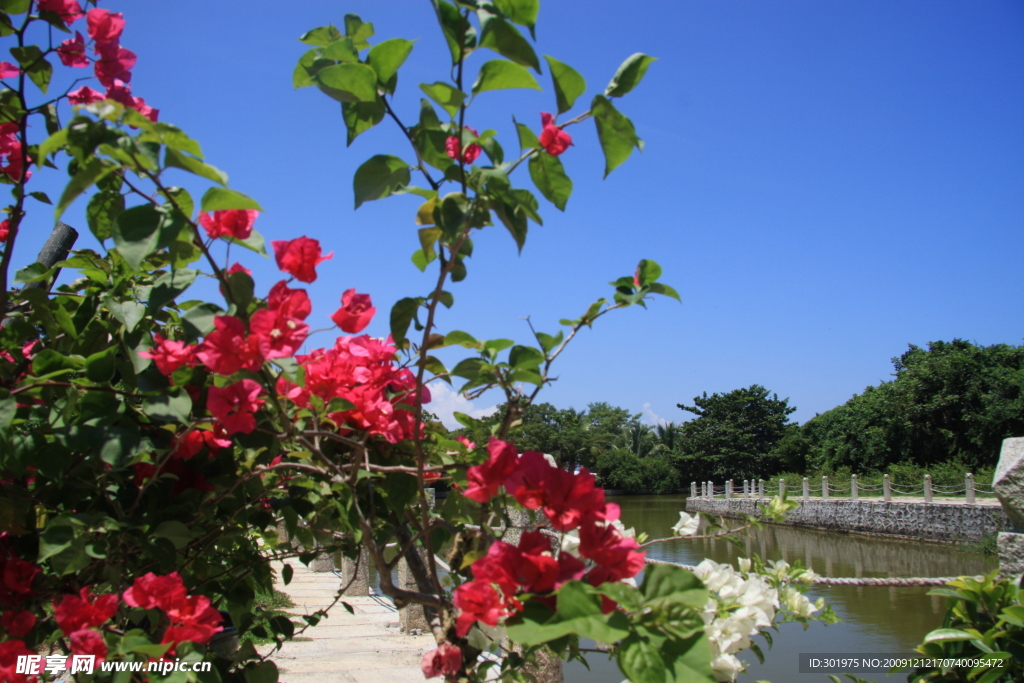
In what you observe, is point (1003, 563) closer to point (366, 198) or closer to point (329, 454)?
point (329, 454)

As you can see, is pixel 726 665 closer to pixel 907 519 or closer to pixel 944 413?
pixel 907 519

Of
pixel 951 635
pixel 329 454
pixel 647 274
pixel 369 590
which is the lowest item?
pixel 369 590

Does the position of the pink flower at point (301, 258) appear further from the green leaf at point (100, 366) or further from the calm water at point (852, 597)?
the calm water at point (852, 597)

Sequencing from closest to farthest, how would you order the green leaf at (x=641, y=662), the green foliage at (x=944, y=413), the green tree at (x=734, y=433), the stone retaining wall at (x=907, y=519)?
the green leaf at (x=641, y=662) < the stone retaining wall at (x=907, y=519) < the green foliage at (x=944, y=413) < the green tree at (x=734, y=433)

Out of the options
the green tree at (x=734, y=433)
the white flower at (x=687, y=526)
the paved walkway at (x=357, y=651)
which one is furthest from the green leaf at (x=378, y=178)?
the green tree at (x=734, y=433)

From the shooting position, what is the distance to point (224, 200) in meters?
0.64

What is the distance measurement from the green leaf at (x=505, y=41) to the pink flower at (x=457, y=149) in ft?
0.25

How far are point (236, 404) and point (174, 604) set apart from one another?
0.24 m

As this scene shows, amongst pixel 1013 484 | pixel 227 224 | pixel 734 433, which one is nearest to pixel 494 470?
pixel 227 224

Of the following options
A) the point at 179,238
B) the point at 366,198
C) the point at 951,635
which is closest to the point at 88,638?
the point at 179,238

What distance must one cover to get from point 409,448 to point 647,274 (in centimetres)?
38

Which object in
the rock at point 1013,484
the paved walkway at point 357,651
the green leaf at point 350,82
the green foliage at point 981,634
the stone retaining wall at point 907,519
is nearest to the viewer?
Result: the green leaf at point 350,82

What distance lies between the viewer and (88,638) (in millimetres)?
741

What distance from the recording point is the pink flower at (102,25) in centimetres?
99
